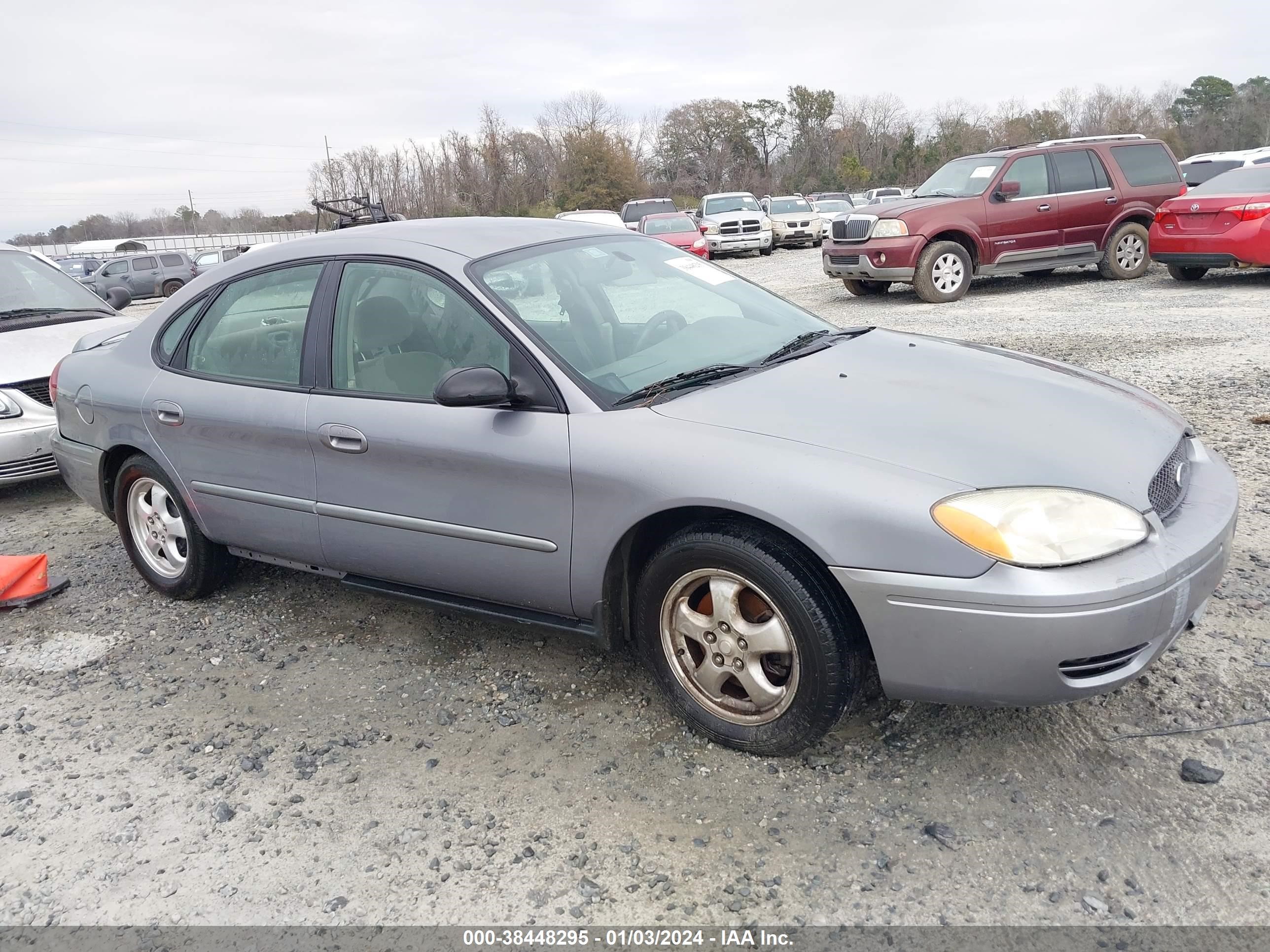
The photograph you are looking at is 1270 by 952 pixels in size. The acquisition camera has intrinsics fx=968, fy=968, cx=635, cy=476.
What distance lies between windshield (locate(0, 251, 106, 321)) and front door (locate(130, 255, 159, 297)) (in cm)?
2230

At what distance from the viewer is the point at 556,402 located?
3068 millimetres

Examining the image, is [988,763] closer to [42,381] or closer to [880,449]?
[880,449]

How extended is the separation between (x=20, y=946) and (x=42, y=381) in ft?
15.4

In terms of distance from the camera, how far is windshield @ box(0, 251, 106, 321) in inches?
274

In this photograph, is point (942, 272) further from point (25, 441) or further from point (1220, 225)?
point (25, 441)

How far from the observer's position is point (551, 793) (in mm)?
2822

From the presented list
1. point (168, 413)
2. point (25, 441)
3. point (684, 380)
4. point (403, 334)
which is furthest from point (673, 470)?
point (25, 441)

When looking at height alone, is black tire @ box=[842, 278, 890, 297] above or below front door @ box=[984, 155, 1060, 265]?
below

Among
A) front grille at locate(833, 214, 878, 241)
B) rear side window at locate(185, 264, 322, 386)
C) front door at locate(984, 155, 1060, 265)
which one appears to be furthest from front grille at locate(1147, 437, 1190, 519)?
front door at locate(984, 155, 1060, 265)

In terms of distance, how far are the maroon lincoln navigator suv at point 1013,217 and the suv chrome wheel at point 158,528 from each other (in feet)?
31.7

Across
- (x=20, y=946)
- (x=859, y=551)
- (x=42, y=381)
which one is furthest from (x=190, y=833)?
(x=42, y=381)

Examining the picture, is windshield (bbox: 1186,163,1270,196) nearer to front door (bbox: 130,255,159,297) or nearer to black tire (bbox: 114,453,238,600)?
black tire (bbox: 114,453,238,600)

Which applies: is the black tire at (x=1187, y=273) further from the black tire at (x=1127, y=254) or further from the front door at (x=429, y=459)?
the front door at (x=429, y=459)

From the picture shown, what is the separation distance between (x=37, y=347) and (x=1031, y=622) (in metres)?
6.43
